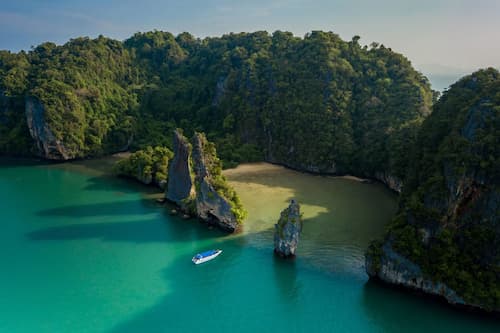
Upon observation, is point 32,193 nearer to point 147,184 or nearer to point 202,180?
point 147,184

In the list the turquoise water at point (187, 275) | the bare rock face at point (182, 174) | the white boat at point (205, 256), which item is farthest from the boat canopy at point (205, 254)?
the bare rock face at point (182, 174)

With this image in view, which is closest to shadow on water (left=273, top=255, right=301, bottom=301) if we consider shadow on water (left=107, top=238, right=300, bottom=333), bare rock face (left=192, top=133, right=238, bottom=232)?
shadow on water (left=107, top=238, right=300, bottom=333)

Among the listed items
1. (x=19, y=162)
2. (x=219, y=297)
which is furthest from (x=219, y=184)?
(x=19, y=162)

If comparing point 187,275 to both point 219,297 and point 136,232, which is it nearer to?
point 219,297

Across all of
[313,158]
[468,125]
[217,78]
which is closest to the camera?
[468,125]

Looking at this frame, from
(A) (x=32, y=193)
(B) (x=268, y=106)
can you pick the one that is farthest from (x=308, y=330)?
(B) (x=268, y=106)

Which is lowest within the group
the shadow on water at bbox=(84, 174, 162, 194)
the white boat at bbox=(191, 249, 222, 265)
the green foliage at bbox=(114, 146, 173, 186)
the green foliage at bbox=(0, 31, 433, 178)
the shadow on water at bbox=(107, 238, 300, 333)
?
the shadow on water at bbox=(107, 238, 300, 333)

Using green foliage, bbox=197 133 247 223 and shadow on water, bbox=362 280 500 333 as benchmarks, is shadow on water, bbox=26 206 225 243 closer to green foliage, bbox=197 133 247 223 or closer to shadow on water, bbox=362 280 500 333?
green foliage, bbox=197 133 247 223
